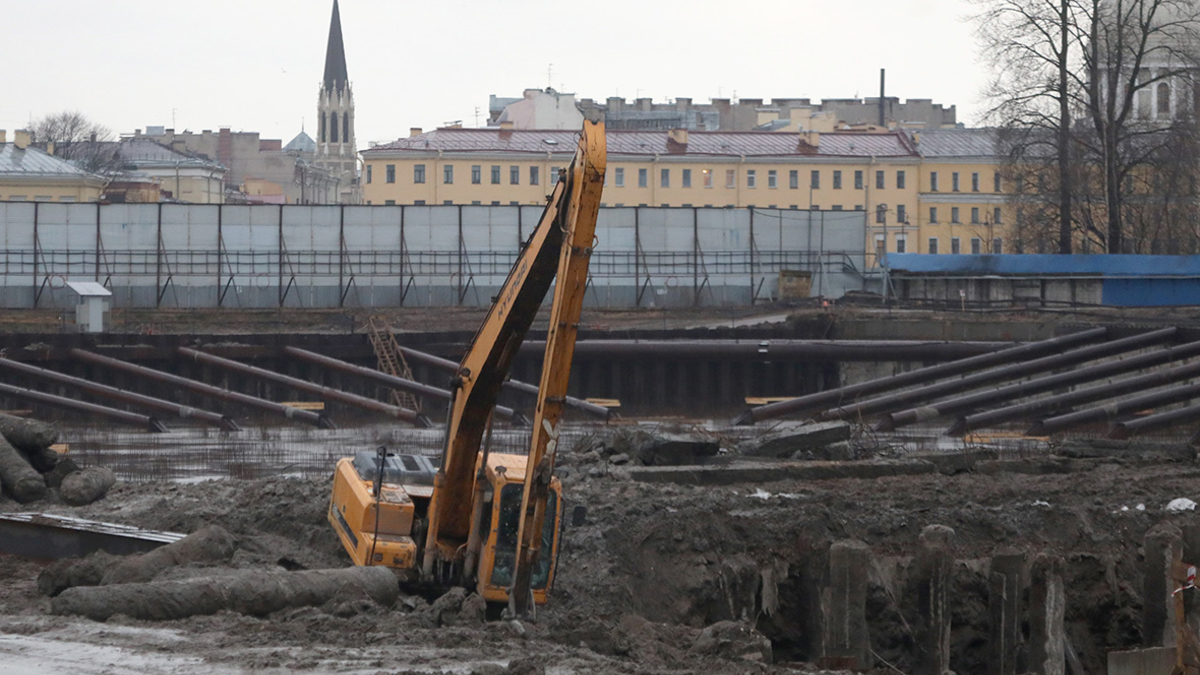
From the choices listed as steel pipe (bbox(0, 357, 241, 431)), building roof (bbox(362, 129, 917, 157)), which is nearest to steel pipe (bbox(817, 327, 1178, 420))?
steel pipe (bbox(0, 357, 241, 431))

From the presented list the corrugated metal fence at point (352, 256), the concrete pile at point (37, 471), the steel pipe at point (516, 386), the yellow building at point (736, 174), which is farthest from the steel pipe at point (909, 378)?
the yellow building at point (736, 174)

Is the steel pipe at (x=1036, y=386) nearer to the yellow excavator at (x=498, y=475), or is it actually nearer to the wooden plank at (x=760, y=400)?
the wooden plank at (x=760, y=400)

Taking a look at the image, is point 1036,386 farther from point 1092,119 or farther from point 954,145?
point 954,145

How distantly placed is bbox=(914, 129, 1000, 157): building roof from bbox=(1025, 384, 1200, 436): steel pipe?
53965mm

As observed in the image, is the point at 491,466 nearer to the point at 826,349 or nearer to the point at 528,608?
the point at 528,608

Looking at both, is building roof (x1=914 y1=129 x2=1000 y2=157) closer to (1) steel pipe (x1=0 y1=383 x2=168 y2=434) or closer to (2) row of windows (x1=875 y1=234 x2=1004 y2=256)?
(2) row of windows (x1=875 y1=234 x2=1004 y2=256)

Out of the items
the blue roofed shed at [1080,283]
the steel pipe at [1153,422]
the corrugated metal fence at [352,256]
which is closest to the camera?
the steel pipe at [1153,422]

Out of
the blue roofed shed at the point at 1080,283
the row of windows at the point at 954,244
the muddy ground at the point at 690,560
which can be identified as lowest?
the muddy ground at the point at 690,560

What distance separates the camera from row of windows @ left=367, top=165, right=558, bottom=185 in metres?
73.3

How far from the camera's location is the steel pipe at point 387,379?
2731cm

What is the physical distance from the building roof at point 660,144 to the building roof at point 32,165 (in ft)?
51.7

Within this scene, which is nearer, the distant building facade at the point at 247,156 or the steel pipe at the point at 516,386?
the steel pipe at the point at 516,386

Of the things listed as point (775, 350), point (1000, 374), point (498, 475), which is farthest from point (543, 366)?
point (775, 350)

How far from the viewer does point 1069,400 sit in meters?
25.9
